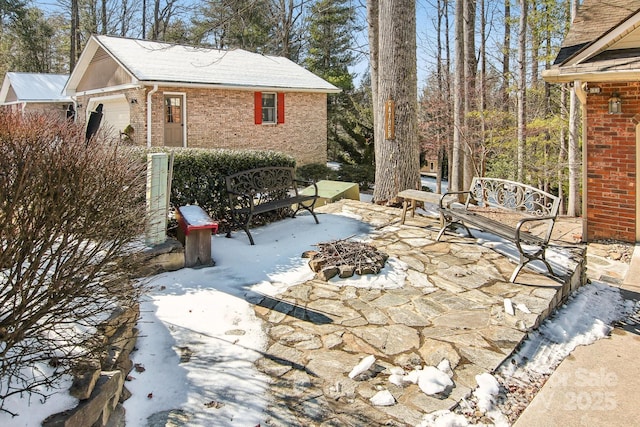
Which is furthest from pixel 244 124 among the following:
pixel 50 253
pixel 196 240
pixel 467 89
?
pixel 50 253

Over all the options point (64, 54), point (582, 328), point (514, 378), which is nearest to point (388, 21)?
point (582, 328)

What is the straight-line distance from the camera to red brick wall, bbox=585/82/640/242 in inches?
263

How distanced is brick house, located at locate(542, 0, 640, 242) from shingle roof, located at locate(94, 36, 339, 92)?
31.5 feet

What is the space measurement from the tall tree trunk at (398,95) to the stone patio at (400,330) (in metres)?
2.72

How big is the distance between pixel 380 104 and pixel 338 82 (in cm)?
1580

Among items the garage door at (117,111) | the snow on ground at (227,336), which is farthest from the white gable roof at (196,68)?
the snow on ground at (227,336)

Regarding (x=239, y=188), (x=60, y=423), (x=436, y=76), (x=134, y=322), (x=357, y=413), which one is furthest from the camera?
(x=436, y=76)

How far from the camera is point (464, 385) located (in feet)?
10.3

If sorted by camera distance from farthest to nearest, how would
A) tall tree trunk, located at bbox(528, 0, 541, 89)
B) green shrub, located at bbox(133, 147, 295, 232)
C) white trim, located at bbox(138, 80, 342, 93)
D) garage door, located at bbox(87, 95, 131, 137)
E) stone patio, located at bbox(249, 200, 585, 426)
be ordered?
1. garage door, located at bbox(87, 95, 131, 137)
2. tall tree trunk, located at bbox(528, 0, 541, 89)
3. white trim, located at bbox(138, 80, 342, 93)
4. green shrub, located at bbox(133, 147, 295, 232)
5. stone patio, located at bbox(249, 200, 585, 426)

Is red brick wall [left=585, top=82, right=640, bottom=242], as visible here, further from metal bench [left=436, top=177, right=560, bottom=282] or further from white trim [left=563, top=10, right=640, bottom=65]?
metal bench [left=436, top=177, right=560, bottom=282]

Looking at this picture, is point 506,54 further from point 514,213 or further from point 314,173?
point 514,213

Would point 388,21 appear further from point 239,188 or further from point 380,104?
point 239,188

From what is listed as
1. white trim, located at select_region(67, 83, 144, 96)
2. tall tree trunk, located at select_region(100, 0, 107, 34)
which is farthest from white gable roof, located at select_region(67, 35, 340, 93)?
tall tree trunk, located at select_region(100, 0, 107, 34)

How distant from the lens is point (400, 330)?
12.9 feet
